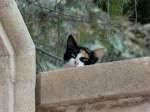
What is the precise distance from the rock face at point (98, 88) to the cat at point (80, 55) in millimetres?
438

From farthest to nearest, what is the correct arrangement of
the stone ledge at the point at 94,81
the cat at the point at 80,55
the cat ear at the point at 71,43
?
the cat ear at the point at 71,43, the cat at the point at 80,55, the stone ledge at the point at 94,81

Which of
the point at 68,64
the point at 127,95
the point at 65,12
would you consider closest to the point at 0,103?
the point at 127,95

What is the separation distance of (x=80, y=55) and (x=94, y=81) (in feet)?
1.93

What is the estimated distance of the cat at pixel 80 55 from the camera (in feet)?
8.01

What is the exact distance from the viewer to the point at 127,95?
1.85 metres

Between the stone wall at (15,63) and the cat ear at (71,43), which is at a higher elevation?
the stone wall at (15,63)

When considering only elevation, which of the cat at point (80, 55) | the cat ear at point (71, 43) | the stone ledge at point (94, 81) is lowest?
the cat at point (80, 55)

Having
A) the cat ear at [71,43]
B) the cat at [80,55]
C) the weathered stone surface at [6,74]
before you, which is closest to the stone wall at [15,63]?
the weathered stone surface at [6,74]

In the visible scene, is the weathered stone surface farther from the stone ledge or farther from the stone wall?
the stone ledge

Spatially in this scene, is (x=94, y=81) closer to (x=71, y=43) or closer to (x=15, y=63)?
(x=15, y=63)

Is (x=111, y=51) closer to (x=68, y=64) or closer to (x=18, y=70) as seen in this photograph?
(x=68, y=64)

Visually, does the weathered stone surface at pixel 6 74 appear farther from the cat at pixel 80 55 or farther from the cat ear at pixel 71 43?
the cat ear at pixel 71 43

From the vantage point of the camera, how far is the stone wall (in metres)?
1.92

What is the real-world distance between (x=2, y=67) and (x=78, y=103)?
0.29 meters
